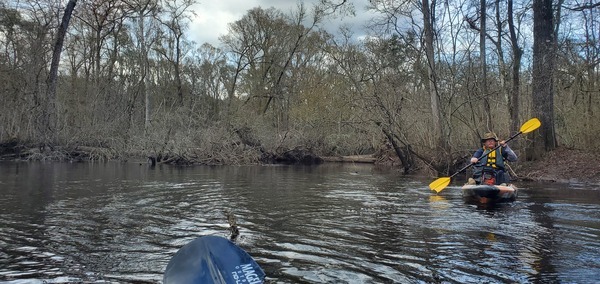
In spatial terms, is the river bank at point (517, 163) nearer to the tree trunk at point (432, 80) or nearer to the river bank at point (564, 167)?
the river bank at point (564, 167)

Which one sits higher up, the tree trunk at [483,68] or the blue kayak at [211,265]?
the tree trunk at [483,68]

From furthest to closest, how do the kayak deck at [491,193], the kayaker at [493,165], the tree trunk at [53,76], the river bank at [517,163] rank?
the tree trunk at [53,76] → the river bank at [517,163] → the kayaker at [493,165] → the kayak deck at [491,193]

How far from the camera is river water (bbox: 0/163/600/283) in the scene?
13.0 ft

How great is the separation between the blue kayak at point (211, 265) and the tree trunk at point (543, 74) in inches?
499

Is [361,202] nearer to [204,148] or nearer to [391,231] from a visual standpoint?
[391,231]

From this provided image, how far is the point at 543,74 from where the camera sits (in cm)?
1341

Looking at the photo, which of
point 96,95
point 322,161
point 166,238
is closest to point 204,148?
point 322,161

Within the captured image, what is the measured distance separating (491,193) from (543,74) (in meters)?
7.09

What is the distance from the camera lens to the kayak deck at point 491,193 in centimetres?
797

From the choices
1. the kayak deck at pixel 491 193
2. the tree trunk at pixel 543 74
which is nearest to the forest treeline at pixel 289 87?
the tree trunk at pixel 543 74

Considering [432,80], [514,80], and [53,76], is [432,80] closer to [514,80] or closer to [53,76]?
[514,80]

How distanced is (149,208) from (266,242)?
9.98 ft

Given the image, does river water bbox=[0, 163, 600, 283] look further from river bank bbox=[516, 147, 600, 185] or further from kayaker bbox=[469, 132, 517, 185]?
river bank bbox=[516, 147, 600, 185]

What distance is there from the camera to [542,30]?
13578 mm
